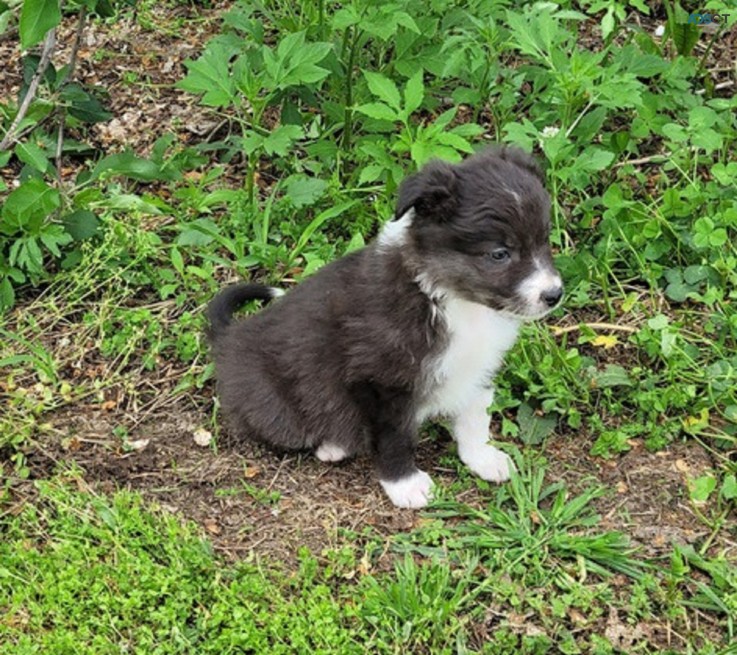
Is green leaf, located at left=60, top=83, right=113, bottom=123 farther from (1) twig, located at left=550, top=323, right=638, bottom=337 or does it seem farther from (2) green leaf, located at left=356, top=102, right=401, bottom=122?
(1) twig, located at left=550, top=323, right=638, bottom=337

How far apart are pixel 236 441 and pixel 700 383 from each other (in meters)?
2.11

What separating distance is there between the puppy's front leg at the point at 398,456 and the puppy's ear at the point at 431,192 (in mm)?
789

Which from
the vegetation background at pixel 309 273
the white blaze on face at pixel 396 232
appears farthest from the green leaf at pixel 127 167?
the white blaze on face at pixel 396 232

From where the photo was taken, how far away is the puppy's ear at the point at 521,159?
4012 mm

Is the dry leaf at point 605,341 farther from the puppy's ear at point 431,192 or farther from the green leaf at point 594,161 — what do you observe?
the puppy's ear at point 431,192

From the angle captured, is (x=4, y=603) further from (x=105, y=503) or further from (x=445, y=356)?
(x=445, y=356)

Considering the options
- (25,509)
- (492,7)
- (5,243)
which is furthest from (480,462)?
(5,243)

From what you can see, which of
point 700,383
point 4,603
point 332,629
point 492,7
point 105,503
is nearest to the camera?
point 332,629

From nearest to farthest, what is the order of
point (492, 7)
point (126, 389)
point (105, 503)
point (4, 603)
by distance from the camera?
point (4, 603) → point (105, 503) → point (126, 389) → point (492, 7)

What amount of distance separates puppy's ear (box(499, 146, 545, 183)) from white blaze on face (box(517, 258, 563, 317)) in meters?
0.38

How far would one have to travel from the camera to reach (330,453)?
462 centimetres

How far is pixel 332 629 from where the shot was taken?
3801 millimetres

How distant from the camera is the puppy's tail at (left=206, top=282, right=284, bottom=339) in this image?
477 centimetres

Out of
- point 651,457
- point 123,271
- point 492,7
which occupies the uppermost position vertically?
point 492,7
